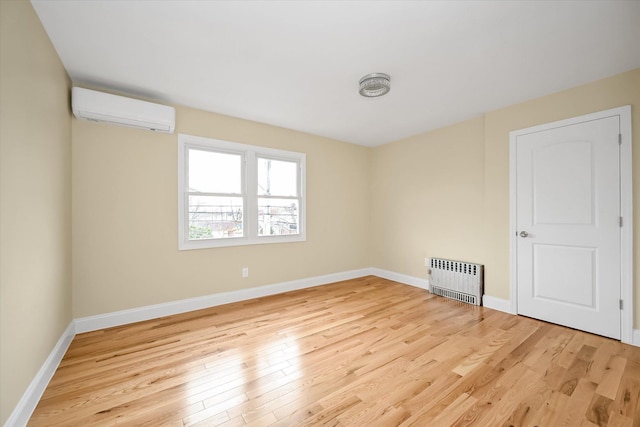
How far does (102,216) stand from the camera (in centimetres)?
272

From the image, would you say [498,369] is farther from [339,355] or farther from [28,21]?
[28,21]

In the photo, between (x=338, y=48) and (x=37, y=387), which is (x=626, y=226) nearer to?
(x=338, y=48)

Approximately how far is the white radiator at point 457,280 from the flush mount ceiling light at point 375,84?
2603 mm

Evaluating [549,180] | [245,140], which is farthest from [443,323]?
[245,140]

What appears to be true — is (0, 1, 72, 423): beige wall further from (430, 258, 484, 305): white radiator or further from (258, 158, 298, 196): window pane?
(430, 258, 484, 305): white radiator

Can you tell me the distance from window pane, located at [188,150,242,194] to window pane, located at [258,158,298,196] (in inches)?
13.4

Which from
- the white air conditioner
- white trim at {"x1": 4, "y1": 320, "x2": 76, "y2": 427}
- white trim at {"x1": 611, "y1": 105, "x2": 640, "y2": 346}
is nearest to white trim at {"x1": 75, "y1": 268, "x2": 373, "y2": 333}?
white trim at {"x1": 4, "y1": 320, "x2": 76, "y2": 427}

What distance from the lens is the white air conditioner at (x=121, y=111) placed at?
2.43 meters

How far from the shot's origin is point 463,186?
3.69m

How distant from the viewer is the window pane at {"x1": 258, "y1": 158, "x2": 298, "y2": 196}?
12.6 ft

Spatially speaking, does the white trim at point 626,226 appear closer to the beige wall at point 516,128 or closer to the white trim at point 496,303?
the beige wall at point 516,128

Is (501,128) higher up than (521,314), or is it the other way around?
(501,128)

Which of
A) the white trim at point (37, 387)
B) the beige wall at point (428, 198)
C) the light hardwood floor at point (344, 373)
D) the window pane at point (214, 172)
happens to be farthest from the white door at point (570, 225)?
the white trim at point (37, 387)

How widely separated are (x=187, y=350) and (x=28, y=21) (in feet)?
8.53
